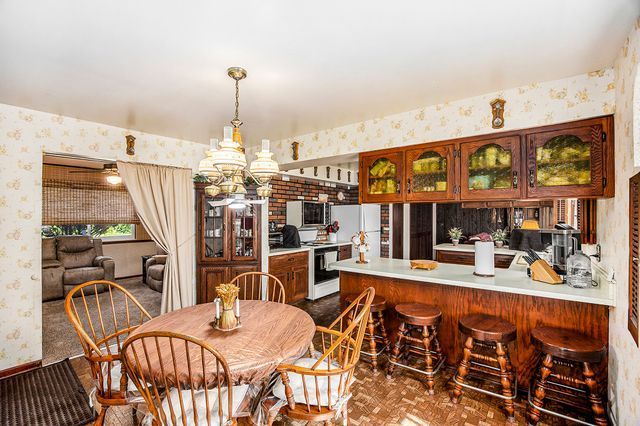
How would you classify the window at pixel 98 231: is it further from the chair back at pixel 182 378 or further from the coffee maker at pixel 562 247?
the coffee maker at pixel 562 247

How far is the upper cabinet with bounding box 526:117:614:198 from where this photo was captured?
6.96ft

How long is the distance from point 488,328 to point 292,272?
2.85m

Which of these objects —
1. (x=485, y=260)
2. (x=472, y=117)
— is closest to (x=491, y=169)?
(x=472, y=117)

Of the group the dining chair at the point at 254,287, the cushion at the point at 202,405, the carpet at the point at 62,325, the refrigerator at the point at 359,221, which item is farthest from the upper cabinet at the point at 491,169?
the carpet at the point at 62,325

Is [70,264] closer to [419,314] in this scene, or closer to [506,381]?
[419,314]

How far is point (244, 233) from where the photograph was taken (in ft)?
13.6

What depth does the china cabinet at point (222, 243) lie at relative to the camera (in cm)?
396

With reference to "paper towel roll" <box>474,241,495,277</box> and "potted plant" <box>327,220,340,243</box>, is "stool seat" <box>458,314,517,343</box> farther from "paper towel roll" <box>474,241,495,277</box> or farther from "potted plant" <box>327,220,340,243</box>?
"potted plant" <box>327,220,340,243</box>

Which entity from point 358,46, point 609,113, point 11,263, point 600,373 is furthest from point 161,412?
point 609,113

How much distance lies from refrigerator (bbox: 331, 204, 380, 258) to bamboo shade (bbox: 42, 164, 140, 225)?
371cm

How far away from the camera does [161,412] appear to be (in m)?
1.33

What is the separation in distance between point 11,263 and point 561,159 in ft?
14.8

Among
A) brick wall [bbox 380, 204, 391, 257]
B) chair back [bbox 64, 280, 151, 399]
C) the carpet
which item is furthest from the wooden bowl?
the carpet

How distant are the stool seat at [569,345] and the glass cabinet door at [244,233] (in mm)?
3128
